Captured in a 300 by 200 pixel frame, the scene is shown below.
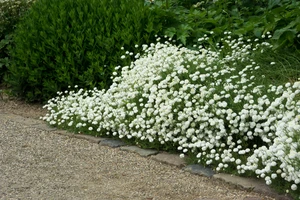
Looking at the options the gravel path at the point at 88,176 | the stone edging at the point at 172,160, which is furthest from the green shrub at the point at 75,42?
the gravel path at the point at 88,176

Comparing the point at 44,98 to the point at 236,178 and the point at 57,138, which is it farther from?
the point at 236,178

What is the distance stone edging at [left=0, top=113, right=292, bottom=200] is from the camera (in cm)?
423

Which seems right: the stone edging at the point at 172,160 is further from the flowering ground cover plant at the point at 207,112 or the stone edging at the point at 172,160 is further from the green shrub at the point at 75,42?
the green shrub at the point at 75,42

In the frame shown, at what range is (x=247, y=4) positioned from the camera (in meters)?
7.41

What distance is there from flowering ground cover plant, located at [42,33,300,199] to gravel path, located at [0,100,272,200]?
0.23 metres

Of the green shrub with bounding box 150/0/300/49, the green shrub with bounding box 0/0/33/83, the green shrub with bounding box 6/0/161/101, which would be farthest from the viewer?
the green shrub with bounding box 0/0/33/83

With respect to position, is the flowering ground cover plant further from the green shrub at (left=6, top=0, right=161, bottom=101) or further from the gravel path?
the green shrub at (left=6, top=0, right=161, bottom=101)

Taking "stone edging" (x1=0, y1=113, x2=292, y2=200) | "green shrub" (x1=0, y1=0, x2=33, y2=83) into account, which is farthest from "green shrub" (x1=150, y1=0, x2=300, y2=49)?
"green shrub" (x1=0, y1=0, x2=33, y2=83)

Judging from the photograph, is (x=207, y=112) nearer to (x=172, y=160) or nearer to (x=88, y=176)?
(x=172, y=160)

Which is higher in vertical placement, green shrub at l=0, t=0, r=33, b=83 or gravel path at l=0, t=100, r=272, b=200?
green shrub at l=0, t=0, r=33, b=83

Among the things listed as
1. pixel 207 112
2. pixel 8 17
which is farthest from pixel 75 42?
pixel 207 112

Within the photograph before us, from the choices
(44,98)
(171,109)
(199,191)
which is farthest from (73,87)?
(199,191)

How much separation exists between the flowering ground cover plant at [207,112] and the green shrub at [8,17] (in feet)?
7.54

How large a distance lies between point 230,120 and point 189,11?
304 centimetres
